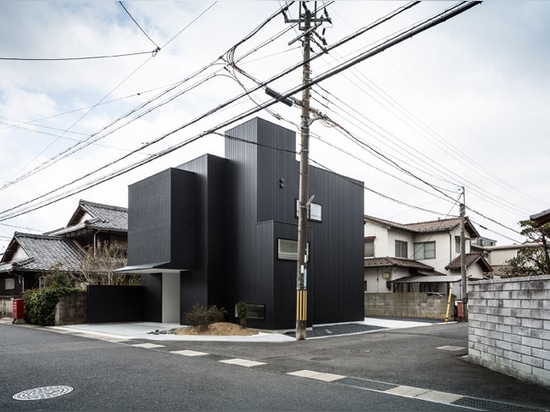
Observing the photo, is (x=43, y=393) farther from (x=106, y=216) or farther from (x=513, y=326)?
(x=106, y=216)

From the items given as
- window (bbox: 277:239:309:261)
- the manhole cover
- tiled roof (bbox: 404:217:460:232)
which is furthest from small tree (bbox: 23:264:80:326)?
tiled roof (bbox: 404:217:460:232)

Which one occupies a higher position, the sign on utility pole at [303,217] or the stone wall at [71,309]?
the sign on utility pole at [303,217]

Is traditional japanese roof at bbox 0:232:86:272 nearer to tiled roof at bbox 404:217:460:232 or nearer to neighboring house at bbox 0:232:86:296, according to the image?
neighboring house at bbox 0:232:86:296

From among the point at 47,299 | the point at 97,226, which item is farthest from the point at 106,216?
the point at 47,299

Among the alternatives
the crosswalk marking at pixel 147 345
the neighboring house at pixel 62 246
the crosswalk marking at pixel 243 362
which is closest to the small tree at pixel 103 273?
the neighboring house at pixel 62 246

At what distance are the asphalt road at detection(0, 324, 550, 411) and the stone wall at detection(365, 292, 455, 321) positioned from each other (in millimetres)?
12622

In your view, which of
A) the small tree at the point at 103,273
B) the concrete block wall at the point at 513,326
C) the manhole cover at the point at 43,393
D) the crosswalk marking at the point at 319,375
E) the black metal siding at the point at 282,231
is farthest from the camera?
the small tree at the point at 103,273

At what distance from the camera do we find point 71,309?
20.5 m

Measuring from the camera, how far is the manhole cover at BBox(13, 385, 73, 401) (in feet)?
22.3

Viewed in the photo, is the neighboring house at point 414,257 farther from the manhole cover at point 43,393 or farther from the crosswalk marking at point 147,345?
the manhole cover at point 43,393

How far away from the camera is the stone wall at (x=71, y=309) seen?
66.0 feet

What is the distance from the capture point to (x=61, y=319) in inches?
792

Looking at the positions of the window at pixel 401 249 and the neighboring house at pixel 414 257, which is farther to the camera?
the window at pixel 401 249

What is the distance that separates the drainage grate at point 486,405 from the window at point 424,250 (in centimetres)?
2836
